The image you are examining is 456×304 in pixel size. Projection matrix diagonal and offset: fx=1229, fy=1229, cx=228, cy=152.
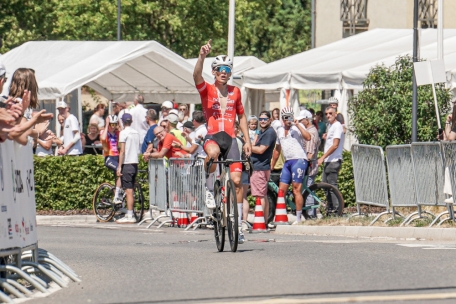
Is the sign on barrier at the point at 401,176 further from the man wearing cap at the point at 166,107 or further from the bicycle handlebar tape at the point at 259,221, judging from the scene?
the man wearing cap at the point at 166,107

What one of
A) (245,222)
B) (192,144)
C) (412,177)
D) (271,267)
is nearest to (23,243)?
(271,267)

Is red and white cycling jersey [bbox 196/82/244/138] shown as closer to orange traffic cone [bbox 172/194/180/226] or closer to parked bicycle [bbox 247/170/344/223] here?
parked bicycle [bbox 247/170/344/223]

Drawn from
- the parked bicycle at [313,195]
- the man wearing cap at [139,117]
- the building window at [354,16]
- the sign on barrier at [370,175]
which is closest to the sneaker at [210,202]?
the sign on barrier at [370,175]

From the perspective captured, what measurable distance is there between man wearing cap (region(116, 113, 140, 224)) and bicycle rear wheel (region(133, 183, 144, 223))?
0.17 metres

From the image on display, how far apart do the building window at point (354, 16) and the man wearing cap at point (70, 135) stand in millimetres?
20930

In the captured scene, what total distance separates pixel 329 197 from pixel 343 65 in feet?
27.0

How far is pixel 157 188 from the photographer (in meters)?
22.2

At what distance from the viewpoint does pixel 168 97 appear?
35344mm

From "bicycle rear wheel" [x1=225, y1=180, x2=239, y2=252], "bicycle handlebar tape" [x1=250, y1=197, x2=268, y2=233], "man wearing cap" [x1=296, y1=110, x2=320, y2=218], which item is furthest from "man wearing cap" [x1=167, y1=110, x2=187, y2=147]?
"bicycle rear wheel" [x1=225, y1=180, x2=239, y2=252]

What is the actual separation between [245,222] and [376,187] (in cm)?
235

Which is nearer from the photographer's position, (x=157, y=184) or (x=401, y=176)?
(x=401, y=176)

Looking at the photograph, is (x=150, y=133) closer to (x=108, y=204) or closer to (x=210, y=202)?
(x=108, y=204)

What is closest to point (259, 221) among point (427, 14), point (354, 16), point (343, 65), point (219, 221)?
point (219, 221)

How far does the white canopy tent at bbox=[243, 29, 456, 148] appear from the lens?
2717 centimetres
